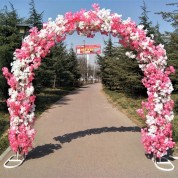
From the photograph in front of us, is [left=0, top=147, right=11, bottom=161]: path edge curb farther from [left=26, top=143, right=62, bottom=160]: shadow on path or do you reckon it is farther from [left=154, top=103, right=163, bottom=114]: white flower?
[left=154, top=103, right=163, bottom=114]: white flower

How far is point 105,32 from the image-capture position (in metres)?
7.96

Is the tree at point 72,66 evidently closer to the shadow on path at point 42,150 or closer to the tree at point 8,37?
the tree at point 8,37

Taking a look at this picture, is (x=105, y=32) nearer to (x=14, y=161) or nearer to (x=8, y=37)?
(x=14, y=161)

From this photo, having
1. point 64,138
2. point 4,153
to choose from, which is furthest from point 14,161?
point 64,138

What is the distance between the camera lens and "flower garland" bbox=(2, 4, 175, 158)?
294 inches

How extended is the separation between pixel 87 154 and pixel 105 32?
2882 millimetres

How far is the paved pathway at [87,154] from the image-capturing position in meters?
6.78

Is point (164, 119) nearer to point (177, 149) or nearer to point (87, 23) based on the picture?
point (177, 149)

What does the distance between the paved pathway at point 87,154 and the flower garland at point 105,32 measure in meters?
0.54

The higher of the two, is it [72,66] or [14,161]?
[72,66]

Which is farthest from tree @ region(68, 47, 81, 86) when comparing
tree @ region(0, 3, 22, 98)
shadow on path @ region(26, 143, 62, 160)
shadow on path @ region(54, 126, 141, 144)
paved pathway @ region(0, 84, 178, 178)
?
shadow on path @ region(26, 143, 62, 160)

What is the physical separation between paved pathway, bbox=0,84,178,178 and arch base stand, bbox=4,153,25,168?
111mm

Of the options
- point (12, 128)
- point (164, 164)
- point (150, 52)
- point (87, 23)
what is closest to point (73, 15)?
point (87, 23)

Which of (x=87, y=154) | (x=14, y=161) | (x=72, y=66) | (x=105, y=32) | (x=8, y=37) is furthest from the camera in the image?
(x=72, y=66)
